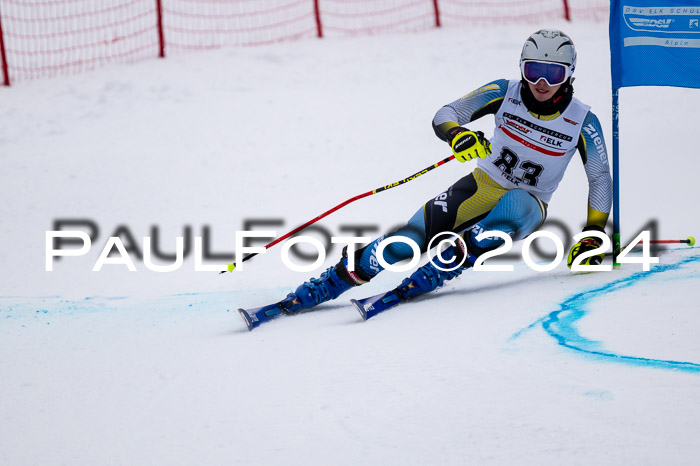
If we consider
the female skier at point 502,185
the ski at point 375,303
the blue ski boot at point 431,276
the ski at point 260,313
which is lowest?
the ski at point 260,313

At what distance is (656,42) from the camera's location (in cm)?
429

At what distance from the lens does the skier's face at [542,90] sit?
4.02 metres

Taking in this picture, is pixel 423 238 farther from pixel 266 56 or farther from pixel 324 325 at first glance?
pixel 266 56

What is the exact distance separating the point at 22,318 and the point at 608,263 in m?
3.42

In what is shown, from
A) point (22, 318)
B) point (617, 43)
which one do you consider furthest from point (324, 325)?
point (617, 43)

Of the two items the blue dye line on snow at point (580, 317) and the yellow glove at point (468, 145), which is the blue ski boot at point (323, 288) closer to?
the yellow glove at point (468, 145)

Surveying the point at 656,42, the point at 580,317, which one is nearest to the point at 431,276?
the point at 580,317

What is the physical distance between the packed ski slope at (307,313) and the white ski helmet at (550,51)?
3.77ft

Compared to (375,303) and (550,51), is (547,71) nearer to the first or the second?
(550,51)

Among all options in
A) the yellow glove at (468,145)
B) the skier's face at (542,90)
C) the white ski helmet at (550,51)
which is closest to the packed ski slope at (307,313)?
the yellow glove at (468,145)

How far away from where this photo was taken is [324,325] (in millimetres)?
3965

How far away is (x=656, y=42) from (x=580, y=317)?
5.67 feet

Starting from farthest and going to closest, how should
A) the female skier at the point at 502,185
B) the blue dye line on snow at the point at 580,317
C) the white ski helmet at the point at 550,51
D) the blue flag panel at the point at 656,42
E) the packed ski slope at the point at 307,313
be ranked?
the blue flag panel at the point at 656,42
the female skier at the point at 502,185
the white ski helmet at the point at 550,51
the blue dye line on snow at the point at 580,317
the packed ski slope at the point at 307,313

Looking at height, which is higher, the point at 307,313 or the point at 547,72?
the point at 547,72
